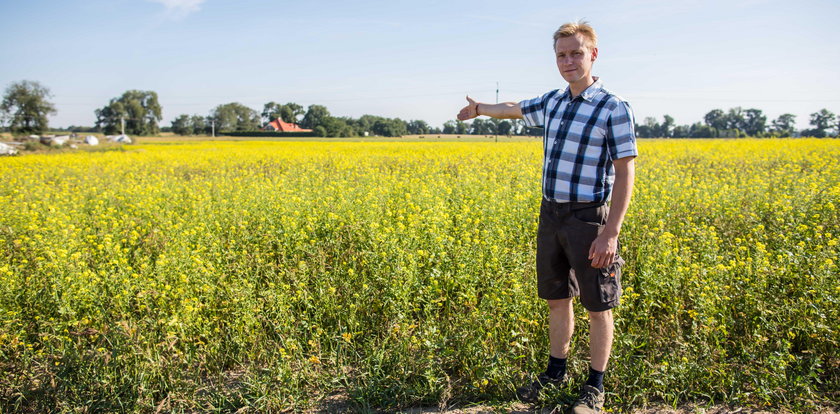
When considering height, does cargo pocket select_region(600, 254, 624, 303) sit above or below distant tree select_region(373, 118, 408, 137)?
below

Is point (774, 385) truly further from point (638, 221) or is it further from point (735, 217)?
point (735, 217)

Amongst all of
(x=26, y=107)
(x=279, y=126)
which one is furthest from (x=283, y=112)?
(x=26, y=107)

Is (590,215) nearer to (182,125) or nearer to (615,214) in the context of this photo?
(615,214)

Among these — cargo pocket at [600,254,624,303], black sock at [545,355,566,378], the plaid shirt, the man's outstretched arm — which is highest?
the man's outstretched arm

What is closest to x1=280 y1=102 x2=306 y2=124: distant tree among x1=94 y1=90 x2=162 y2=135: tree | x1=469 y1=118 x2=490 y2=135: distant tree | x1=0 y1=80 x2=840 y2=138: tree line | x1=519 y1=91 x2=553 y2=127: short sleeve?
x1=0 y1=80 x2=840 y2=138: tree line

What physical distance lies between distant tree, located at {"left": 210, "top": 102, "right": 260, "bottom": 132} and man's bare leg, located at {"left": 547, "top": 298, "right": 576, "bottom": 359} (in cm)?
10639

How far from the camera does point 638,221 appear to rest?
5.71 metres

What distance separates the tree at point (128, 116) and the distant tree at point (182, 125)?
360 cm

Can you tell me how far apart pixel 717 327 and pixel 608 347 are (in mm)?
1121

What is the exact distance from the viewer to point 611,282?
257 cm

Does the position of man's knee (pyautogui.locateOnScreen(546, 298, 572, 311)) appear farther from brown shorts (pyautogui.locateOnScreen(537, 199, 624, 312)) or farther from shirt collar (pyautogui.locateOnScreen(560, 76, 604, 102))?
shirt collar (pyautogui.locateOnScreen(560, 76, 604, 102))

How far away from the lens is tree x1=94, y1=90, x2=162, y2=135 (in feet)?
277

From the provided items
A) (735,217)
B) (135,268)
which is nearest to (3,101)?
(135,268)

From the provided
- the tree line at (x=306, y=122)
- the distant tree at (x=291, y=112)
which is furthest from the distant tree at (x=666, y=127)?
the distant tree at (x=291, y=112)
